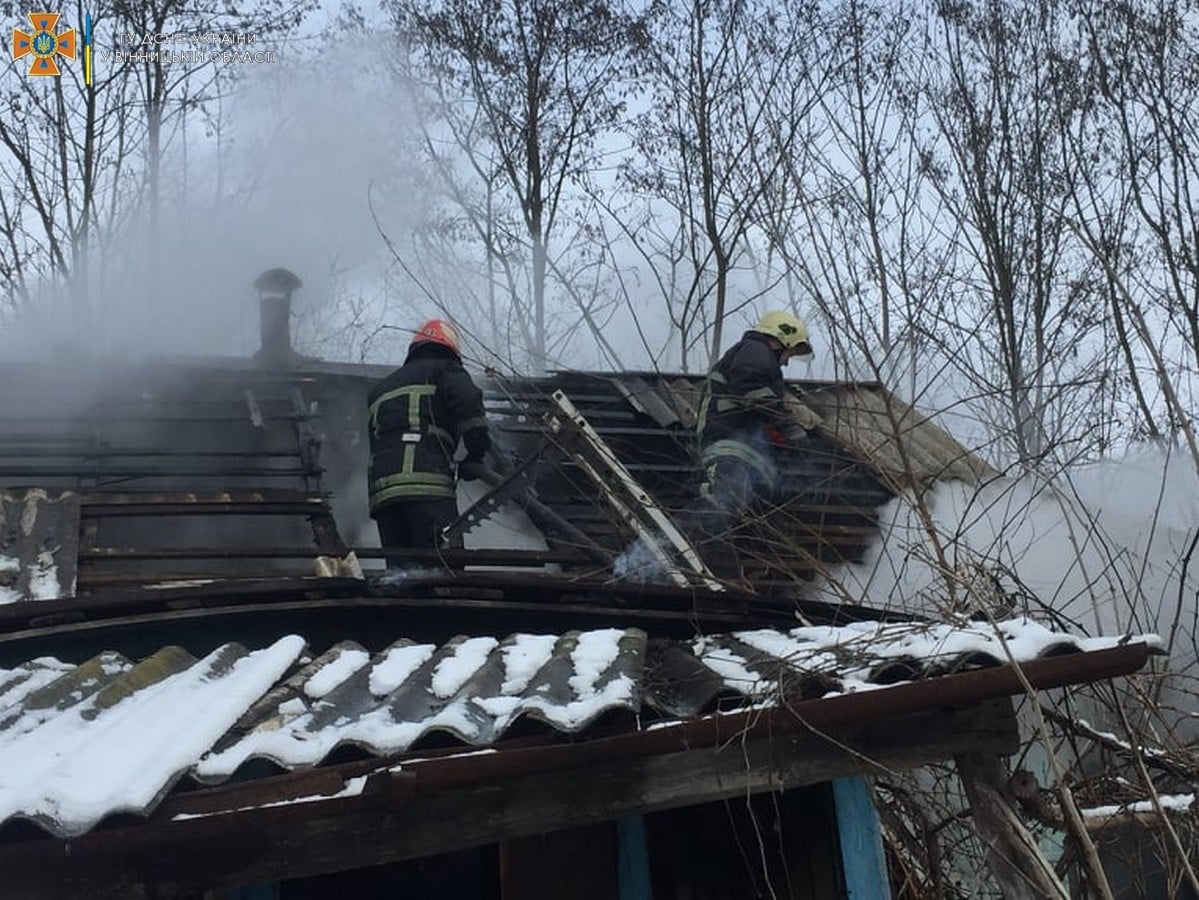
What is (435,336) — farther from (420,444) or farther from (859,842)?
(859,842)

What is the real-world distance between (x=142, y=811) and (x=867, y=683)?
1.92 meters

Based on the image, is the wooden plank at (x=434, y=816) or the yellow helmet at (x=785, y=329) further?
the yellow helmet at (x=785, y=329)

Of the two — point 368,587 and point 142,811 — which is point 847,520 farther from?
point 142,811

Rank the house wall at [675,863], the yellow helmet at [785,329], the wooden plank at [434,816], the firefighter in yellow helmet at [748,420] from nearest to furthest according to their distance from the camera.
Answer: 1. the wooden plank at [434,816]
2. the house wall at [675,863]
3. the firefighter in yellow helmet at [748,420]
4. the yellow helmet at [785,329]

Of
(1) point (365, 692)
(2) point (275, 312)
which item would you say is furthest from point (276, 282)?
(1) point (365, 692)

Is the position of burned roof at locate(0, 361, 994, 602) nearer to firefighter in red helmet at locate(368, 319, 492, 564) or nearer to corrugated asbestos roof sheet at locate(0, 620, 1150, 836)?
firefighter in red helmet at locate(368, 319, 492, 564)

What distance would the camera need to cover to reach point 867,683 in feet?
11.1

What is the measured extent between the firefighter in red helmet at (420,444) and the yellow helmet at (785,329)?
1.80 metres


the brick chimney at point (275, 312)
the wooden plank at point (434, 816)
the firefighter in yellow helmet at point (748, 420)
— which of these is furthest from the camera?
the brick chimney at point (275, 312)

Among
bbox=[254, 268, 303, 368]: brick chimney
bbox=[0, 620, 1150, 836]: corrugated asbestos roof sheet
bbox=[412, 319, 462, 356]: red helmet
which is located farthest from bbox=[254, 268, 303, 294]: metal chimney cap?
bbox=[0, 620, 1150, 836]: corrugated asbestos roof sheet

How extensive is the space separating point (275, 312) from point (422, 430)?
433 cm

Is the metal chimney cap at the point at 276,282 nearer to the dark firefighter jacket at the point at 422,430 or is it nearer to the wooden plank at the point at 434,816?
the dark firefighter jacket at the point at 422,430

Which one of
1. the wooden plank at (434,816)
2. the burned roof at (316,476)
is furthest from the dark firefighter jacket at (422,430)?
the wooden plank at (434,816)

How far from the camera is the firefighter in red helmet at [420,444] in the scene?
631 cm
